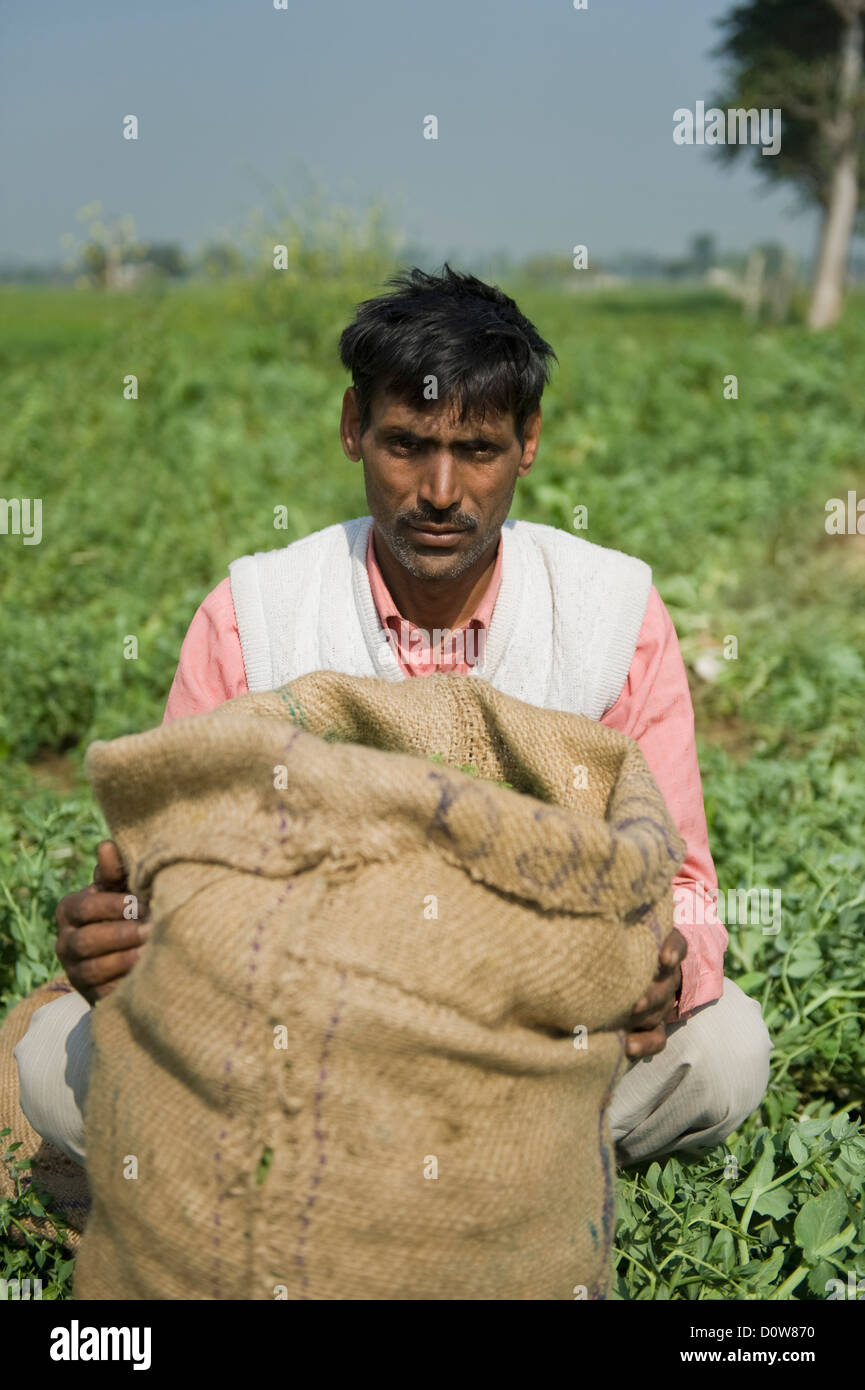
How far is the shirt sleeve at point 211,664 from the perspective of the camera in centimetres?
231

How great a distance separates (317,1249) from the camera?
1.40 metres

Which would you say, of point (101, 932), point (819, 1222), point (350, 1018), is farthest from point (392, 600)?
point (819, 1222)

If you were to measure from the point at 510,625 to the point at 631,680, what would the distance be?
0.24 meters

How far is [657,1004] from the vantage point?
1683 millimetres

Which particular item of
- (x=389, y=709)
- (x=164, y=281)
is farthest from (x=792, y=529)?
(x=164, y=281)

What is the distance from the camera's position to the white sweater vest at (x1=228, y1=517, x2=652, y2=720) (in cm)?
230

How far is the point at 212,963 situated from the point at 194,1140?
0.21 m

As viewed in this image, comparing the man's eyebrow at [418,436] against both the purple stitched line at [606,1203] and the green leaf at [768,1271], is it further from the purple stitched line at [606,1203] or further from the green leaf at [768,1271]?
the green leaf at [768,1271]

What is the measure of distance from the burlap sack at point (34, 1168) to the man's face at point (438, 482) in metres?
1.10

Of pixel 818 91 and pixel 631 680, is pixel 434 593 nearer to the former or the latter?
pixel 631 680

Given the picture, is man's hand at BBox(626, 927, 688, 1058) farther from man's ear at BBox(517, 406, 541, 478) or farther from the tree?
the tree

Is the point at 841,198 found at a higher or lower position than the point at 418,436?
higher

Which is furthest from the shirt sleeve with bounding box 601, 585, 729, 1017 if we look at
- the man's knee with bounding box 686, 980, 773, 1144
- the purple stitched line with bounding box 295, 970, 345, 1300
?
the purple stitched line with bounding box 295, 970, 345, 1300

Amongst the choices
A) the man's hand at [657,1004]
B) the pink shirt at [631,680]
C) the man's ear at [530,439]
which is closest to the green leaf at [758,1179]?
the pink shirt at [631,680]
